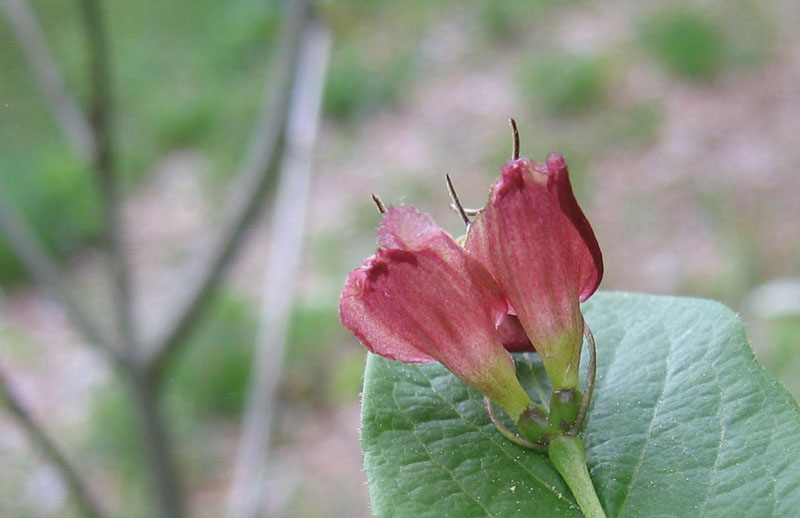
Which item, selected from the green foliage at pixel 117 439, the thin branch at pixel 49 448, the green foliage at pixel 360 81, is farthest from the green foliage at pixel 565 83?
the thin branch at pixel 49 448

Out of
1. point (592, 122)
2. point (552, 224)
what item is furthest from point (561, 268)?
point (592, 122)

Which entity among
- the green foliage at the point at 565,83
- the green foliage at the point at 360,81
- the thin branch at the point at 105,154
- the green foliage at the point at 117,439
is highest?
the green foliage at the point at 360,81

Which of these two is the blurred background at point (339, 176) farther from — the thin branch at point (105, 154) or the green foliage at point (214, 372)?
the thin branch at point (105, 154)

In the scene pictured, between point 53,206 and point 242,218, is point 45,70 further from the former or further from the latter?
point 53,206

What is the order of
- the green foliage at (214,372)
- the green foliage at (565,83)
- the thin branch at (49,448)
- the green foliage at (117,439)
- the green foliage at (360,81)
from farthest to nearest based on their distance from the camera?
the green foliage at (360,81) < the green foliage at (565,83) < the green foliage at (214,372) < the green foliage at (117,439) < the thin branch at (49,448)

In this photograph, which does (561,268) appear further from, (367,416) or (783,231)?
(783,231)

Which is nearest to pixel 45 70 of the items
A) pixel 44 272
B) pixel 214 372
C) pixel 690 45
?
pixel 44 272

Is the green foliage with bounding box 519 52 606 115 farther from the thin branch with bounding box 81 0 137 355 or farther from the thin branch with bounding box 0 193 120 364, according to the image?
the thin branch with bounding box 0 193 120 364
